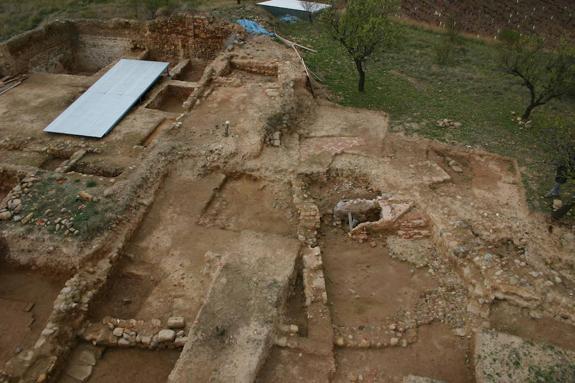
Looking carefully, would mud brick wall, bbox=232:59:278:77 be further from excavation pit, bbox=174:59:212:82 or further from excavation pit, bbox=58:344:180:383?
excavation pit, bbox=58:344:180:383

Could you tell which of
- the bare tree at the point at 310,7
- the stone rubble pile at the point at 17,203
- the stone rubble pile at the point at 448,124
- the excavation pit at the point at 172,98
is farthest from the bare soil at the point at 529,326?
the bare tree at the point at 310,7

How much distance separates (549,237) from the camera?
8430mm

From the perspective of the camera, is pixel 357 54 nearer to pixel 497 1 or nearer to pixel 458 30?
pixel 458 30

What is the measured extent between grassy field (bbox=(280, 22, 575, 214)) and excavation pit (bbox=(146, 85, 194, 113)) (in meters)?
4.83

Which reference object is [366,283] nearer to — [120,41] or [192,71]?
[192,71]

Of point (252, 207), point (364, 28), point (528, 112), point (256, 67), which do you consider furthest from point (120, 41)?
point (528, 112)

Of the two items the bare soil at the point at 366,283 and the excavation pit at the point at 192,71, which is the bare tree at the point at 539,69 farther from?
the excavation pit at the point at 192,71

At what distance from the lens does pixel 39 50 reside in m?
15.4

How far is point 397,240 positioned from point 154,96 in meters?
9.17

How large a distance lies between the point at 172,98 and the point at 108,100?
90.1 inches

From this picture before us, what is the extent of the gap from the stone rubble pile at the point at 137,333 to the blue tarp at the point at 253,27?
13145 millimetres

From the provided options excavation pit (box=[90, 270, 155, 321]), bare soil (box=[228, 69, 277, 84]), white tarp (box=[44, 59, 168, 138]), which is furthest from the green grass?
bare soil (box=[228, 69, 277, 84])

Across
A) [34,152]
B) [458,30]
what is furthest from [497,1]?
[34,152]

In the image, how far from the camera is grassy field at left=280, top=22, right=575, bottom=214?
447 inches
